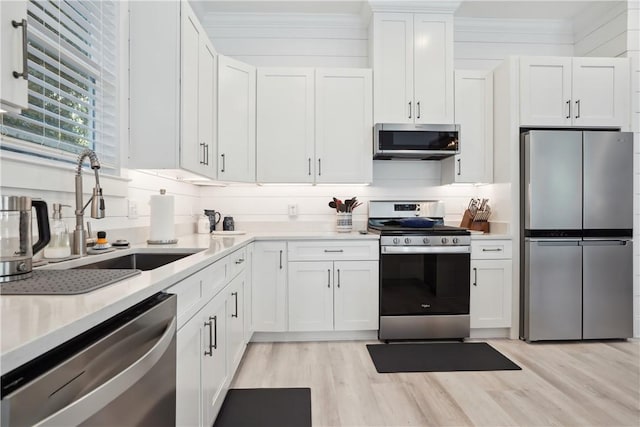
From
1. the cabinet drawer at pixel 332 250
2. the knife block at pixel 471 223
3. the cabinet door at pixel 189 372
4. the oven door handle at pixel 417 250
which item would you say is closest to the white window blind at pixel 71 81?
the cabinet door at pixel 189 372

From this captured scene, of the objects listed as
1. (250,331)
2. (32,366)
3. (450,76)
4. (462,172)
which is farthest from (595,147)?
(32,366)

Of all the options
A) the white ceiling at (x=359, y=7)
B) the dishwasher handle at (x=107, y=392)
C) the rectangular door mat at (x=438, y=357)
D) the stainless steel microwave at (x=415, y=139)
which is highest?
the white ceiling at (x=359, y=7)

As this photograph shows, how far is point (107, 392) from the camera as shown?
0.72m

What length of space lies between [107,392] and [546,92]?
3.70 m

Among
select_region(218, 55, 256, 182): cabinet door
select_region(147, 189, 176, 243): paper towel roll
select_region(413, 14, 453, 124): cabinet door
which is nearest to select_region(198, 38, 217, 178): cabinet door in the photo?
select_region(218, 55, 256, 182): cabinet door

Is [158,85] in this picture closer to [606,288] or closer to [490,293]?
[490,293]

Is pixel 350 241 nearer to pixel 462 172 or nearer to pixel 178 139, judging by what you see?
pixel 462 172

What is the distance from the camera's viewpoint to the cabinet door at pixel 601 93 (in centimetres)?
319

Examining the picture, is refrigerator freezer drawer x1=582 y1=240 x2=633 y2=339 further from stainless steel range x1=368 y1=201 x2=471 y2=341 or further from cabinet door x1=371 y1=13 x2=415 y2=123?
cabinet door x1=371 y1=13 x2=415 y2=123

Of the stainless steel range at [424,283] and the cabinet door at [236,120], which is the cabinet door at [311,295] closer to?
the stainless steel range at [424,283]

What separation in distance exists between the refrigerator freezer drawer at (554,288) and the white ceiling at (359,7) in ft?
7.54

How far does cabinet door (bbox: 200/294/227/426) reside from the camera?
1.56m

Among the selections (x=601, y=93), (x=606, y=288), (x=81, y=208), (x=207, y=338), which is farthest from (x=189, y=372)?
(x=601, y=93)

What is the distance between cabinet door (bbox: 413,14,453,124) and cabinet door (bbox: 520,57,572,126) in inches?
24.7
